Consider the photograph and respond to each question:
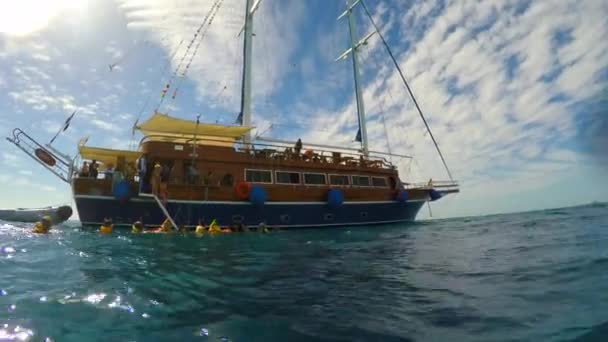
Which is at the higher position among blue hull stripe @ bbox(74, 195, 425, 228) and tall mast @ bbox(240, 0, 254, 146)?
tall mast @ bbox(240, 0, 254, 146)

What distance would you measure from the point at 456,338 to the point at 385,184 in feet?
65.4

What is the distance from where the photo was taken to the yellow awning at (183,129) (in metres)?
17.0

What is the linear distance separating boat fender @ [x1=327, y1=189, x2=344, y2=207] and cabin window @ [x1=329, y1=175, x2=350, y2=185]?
125 cm

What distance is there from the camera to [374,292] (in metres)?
4.99

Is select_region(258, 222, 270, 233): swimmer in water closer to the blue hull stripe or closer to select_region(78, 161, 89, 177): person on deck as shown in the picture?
the blue hull stripe

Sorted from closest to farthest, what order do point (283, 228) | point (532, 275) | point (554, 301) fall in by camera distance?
point (554, 301), point (532, 275), point (283, 228)

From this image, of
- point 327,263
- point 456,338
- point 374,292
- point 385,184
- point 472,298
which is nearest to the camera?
point 456,338

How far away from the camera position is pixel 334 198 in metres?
18.6

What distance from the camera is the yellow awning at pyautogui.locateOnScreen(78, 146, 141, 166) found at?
1734 centimetres

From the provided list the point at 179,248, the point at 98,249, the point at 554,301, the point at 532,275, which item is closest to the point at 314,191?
the point at 179,248

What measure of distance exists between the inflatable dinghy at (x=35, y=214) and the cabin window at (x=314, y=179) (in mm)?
17143

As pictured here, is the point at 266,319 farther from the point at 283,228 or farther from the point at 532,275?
the point at 283,228

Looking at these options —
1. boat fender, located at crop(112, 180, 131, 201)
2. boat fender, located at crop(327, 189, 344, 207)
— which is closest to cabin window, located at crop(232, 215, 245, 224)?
boat fender, located at crop(112, 180, 131, 201)

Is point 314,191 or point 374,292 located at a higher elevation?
point 314,191
